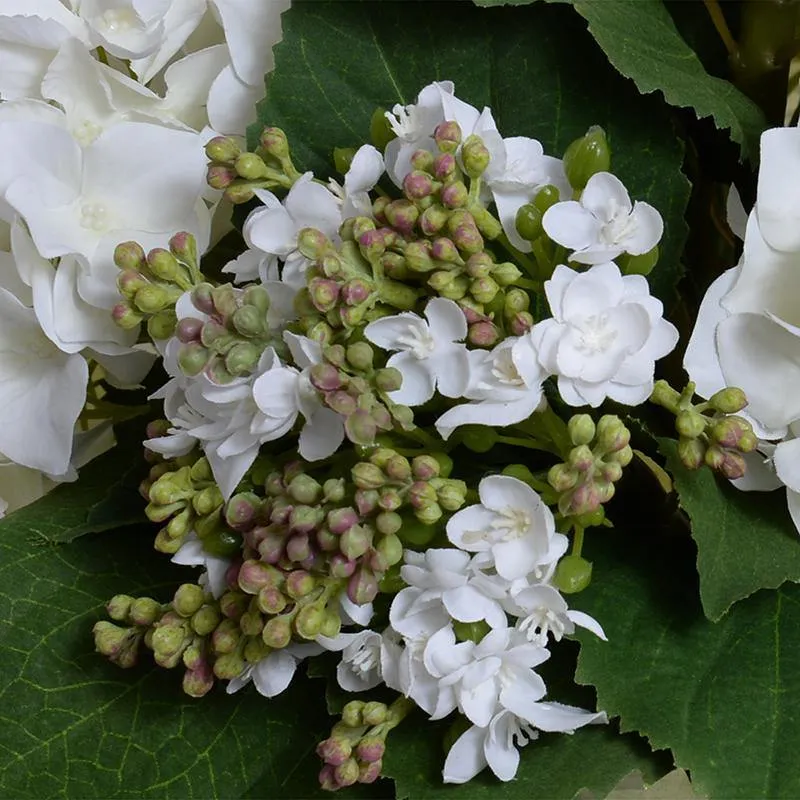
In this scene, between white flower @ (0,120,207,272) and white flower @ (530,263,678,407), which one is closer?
white flower @ (530,263,678,407)

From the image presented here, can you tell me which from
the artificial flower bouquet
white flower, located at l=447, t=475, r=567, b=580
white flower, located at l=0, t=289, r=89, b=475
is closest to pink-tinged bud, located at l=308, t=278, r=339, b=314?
the artificial flower bouquet

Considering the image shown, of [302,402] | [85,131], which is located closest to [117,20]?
[85,131]

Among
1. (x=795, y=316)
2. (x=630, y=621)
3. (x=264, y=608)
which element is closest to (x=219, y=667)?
(x=264, y=608)

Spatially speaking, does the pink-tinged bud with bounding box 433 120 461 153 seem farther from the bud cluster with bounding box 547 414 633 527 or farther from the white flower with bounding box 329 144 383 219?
the bud cluster with bounding box 547 414 633 527

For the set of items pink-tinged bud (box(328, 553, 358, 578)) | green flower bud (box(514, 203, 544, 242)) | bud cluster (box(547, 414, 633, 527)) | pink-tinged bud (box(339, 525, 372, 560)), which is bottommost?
pink-tinged bud (box(328, 553, 358, 578))

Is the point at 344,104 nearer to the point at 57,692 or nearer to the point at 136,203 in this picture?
the point at 136,203

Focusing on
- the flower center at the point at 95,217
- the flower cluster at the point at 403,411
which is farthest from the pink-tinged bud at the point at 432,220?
the flower center at the point at 95,217
